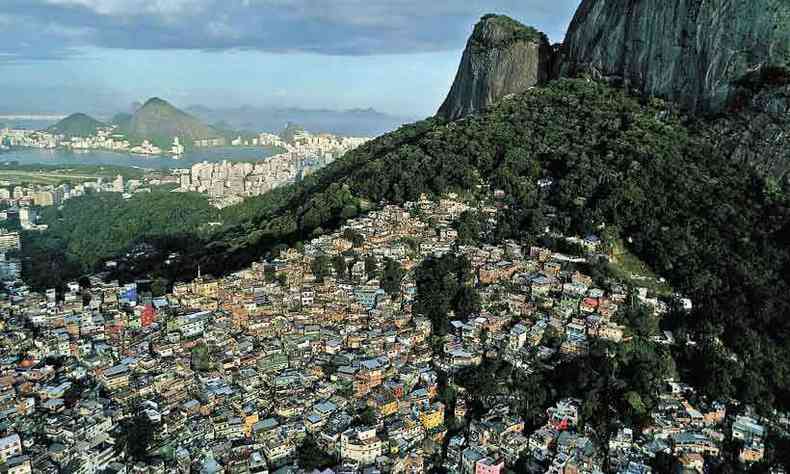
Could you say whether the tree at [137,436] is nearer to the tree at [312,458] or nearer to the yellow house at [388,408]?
the tree at [312,458]

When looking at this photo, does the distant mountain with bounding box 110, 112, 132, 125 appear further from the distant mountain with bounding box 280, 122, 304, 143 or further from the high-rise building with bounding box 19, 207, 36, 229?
the high-rise building with bounding box 19, 207, 36, 229

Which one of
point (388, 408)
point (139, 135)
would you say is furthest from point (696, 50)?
point (139, 135)

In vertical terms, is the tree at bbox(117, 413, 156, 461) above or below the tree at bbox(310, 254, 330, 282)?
below

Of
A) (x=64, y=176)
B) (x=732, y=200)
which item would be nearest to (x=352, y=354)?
(x=732, y=200)

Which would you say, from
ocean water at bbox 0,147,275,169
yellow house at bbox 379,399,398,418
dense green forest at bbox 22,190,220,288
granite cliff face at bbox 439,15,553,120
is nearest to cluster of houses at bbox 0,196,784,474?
yellow house at bbox 379,399,398,418

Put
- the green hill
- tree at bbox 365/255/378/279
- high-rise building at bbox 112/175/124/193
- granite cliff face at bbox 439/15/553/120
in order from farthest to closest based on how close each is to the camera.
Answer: high-rise building at bbox 112/175/124/193, granite cliff face at bbox 439/15/553/120, tree at bbox 365/255/378/279, the green hill

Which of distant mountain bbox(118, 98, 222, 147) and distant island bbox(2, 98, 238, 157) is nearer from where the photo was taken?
distant island bbox(2, 98, 238, 157)

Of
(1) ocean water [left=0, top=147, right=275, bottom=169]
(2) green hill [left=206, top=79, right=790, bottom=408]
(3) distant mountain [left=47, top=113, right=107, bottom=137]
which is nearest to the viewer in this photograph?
(2) green hill [left=206, top=79, right=790, bottom=408]

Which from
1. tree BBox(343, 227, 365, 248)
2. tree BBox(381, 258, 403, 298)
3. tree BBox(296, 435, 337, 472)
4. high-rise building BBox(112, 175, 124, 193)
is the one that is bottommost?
tree BBox(296, 435, 337, 472)
